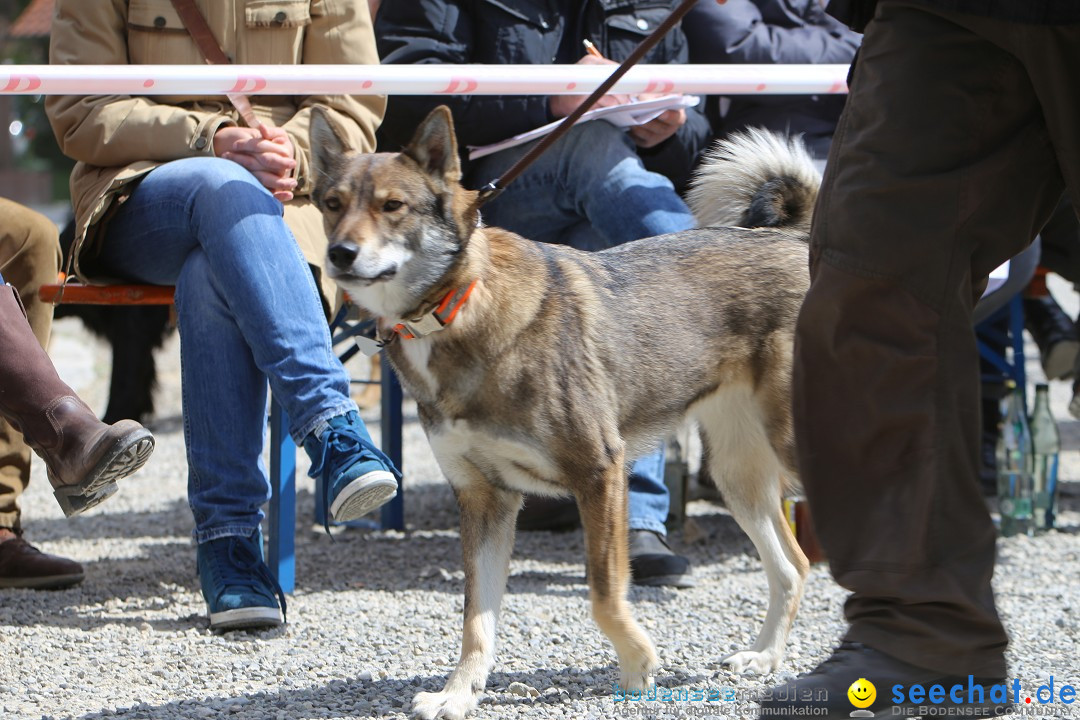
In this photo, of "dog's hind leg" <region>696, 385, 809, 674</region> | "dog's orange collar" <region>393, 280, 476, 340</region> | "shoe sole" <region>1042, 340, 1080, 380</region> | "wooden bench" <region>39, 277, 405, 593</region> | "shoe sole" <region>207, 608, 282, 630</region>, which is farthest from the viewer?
"shoe sole" <region>1042, 340, 1080, 380</region>

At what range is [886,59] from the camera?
2.04 meters

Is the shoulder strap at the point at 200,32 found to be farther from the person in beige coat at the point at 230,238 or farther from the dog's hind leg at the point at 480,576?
the dog's hind leg at the point at 480,576

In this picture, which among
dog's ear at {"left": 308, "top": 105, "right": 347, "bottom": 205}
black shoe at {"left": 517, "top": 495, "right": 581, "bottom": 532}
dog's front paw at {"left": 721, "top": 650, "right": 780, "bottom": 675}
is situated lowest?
black shoe at {"left": 517, "top": 495, "right": 581, "bottom": 532}

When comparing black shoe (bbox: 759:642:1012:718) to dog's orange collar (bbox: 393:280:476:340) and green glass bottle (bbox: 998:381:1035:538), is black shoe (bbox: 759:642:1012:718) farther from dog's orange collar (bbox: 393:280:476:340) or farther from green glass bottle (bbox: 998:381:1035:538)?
green glass bottle (bbox: 998:381:1035:538)

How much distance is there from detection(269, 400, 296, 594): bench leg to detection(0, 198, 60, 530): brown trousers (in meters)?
0.76

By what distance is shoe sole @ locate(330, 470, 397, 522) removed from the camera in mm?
2912

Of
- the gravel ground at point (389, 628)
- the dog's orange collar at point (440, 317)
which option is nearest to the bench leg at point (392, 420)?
the gravel ground at point (389, 628)

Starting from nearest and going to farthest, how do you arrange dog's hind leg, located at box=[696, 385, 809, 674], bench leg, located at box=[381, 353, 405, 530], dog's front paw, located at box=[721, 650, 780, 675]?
dog's front paw, located at box=[721, 650, 780, 675], dog's hind leg, located at box=[696, 385, 809, 674], bench leg, located at box=[381, 353, 405, 530]

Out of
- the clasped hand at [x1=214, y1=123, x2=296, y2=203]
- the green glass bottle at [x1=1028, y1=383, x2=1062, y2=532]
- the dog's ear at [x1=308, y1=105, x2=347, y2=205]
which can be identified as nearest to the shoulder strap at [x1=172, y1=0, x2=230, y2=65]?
the clasped hand at [x1=214, y1=123, x2=296, y2=203]

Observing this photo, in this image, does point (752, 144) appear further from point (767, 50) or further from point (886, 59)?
point (886, 59)

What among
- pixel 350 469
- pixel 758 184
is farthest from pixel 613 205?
pixel 350 469

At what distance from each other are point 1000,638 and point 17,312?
2338mm

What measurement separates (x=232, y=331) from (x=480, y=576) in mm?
1029

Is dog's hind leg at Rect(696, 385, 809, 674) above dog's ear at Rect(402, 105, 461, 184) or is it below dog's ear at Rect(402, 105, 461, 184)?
below
